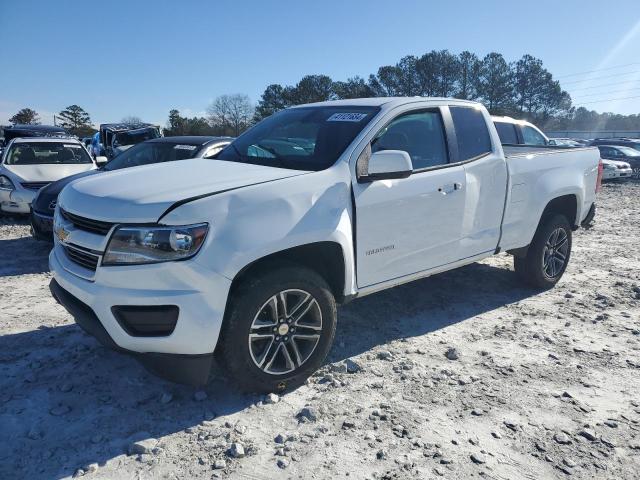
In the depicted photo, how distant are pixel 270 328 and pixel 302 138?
1567mm

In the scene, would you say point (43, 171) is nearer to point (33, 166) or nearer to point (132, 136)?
point (33, 166)

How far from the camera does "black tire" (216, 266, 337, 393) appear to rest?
9.91ft

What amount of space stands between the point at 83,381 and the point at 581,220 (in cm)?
525

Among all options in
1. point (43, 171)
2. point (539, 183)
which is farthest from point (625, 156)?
point (43, 171)

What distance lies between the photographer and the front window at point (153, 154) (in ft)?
23.8

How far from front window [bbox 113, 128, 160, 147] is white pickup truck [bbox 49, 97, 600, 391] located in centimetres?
1366

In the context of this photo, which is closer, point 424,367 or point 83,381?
point 83,381

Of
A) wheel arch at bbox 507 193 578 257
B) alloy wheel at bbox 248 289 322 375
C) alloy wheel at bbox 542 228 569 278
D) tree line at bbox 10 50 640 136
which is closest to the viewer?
alloy wheel at bbox 248 289 322 375

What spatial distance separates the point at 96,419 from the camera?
303 centimetres

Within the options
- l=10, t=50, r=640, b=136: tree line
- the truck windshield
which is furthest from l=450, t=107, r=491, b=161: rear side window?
l=10, t=50, r=640, b=136: tree line

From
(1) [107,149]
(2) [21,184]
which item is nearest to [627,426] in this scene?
(2) [21,184]

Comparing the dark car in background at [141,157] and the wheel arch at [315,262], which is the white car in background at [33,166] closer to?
the dark car in background at [141,157]

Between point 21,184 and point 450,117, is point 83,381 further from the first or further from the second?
point 21,184

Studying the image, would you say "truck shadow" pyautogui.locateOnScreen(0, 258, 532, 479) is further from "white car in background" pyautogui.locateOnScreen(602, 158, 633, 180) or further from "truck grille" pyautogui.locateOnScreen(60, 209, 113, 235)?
"white car in background" pyautogui.locateOnScreen(602, 158, 633, 180)
